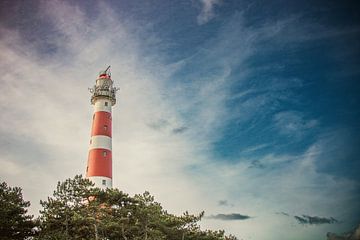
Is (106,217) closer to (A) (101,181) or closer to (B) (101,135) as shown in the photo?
(A) (101,181)

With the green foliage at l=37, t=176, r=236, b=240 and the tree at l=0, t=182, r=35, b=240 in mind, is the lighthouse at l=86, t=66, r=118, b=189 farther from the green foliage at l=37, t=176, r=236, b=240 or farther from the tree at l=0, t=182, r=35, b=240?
the tree at l=0, t=182, r=35, b=240

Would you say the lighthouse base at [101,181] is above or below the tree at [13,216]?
above

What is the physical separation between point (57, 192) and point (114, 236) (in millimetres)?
7058

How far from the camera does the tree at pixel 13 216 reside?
24.5 m

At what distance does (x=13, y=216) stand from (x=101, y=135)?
14543 millimetres

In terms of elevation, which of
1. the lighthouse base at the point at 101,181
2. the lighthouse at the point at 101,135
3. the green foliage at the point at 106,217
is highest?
the lighthouse at the point at 101,135

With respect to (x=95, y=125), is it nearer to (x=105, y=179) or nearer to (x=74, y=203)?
(x=105, y=179)

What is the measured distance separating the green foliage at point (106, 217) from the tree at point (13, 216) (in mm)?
1436

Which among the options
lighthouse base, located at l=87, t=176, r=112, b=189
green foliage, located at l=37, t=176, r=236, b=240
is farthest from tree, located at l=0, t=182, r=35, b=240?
lighthouse base, located at l=87, t=176, r=112, b=189

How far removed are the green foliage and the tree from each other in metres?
1.44

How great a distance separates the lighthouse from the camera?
3603 centimetres

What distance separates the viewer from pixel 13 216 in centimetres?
2552

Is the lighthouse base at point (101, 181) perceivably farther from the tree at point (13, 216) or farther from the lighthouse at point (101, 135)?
the tree at point (13, 216)

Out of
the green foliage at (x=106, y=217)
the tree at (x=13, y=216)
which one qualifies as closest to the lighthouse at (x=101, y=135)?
the green foliage at (x=106, y=217)
